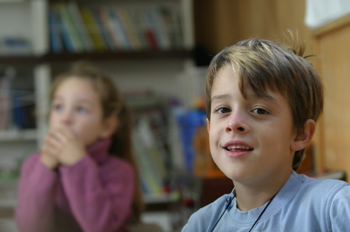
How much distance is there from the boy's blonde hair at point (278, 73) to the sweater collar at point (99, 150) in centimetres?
56

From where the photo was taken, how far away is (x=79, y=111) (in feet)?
3.12

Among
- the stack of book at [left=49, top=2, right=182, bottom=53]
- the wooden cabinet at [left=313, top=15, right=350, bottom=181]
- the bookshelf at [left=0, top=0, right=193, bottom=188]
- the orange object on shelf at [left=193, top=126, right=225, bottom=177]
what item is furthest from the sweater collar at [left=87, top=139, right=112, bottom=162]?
the stack of book at [left=49, top=2, right=182, bottom=53]

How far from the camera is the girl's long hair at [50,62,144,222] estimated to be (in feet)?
3.34

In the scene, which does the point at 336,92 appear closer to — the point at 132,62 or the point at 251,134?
the point at 251,134

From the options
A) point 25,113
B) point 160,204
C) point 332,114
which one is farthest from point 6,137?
point 332,114

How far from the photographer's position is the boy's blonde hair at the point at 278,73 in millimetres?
425

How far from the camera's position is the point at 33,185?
0.90 meters

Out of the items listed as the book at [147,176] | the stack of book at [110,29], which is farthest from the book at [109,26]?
the book at [147,176]

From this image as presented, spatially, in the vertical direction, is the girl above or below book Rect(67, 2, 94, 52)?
below

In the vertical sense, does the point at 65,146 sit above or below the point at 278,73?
below

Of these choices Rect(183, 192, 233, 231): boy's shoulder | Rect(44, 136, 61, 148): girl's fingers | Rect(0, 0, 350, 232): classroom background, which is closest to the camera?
Rect(183, 192, 233, 231): boy's shoulder

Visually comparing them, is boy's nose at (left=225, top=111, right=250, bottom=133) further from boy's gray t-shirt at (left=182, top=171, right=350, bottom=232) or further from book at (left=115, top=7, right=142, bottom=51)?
book at (left=115, top=7, right=142, bottom=51)

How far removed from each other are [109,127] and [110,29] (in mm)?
1052

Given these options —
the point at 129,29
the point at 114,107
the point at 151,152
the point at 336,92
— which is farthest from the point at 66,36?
the point at 336,92
